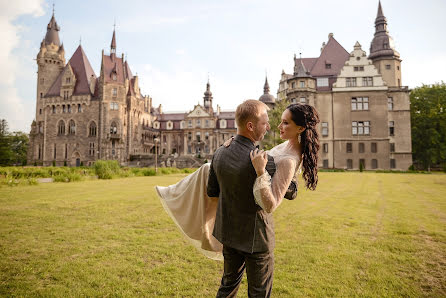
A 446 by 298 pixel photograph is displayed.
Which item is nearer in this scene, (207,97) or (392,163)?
(392,163)

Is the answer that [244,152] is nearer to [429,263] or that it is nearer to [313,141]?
[313,141]

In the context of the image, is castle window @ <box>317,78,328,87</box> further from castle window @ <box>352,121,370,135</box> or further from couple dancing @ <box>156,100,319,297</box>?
couple dancing @ <box>156,100,319,297</box>

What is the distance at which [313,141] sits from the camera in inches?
95.9

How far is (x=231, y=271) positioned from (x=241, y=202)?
0.76 m

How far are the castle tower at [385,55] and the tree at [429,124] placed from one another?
27.5 ft

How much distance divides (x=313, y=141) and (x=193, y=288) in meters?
2.89

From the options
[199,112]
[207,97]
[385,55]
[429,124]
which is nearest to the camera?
[385,55]

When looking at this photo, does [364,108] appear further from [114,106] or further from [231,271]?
[114,106]

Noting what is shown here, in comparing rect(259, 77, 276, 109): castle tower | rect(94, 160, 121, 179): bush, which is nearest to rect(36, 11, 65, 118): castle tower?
rect(94, 160, 121, 179): bush

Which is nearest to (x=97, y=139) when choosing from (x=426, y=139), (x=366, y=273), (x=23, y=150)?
(x=23, y=150)

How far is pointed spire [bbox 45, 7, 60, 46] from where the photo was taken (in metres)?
56.6

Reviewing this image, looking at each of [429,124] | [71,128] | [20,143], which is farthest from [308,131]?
[20,143]

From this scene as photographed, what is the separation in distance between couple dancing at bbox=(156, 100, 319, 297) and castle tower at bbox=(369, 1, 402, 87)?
48814 millimetres

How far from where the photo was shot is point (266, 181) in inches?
80.8
